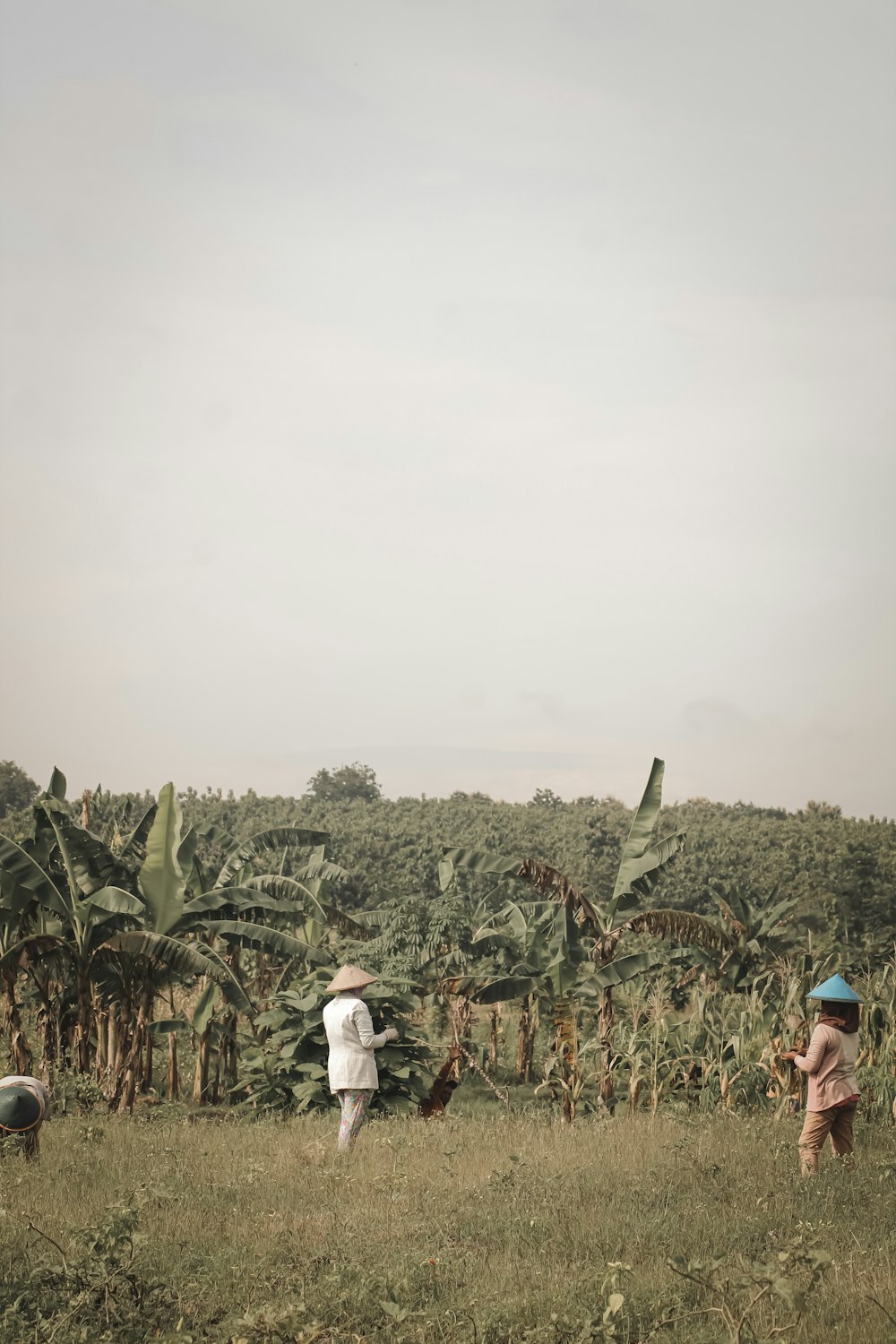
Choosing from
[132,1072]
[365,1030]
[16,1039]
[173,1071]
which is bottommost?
[173,1071]

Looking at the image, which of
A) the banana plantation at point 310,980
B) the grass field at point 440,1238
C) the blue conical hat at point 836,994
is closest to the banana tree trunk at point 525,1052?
the banana plantation at point 310,980

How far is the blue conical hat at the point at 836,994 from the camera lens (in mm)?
9297

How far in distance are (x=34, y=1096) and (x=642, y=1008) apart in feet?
27.6

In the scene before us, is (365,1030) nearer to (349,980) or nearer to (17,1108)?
(349,980)

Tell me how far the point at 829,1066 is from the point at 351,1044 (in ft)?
14.4

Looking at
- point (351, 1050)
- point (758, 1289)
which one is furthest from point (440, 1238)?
point (351, 1050)

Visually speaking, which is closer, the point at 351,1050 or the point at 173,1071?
the point at 351,1050

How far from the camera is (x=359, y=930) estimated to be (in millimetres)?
A: 16594

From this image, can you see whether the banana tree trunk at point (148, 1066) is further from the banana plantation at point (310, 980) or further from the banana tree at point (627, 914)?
the banana tree at point (627, 914)

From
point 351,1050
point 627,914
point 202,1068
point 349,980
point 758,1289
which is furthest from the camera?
point 202,1068

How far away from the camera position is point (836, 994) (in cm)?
939

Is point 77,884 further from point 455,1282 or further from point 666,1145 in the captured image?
point 455,1282

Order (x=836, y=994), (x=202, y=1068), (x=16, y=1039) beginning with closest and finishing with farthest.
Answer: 1. (x=836, y=994)
2. (x=16, y=1039)
3. (x=202, y=1068)

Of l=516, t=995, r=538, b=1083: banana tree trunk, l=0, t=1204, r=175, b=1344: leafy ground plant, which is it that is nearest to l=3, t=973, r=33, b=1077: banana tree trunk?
l=0, t=1204, r=175, b=1344: leafy ground plant
